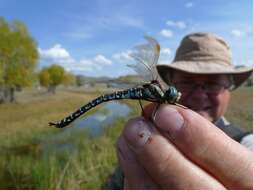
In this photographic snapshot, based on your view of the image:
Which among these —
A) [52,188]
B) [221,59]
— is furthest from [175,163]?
[52,188]

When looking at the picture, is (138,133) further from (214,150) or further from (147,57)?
(147,57)

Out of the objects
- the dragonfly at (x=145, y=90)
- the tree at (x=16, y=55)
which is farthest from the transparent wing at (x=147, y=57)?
the tree at (x=16, y=55)

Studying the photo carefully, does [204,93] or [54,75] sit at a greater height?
[54,75]

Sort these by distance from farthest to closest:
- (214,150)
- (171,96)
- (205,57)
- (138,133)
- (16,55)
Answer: (16,55)
(205,57)
(171,96)
(138,133)
(214,150)

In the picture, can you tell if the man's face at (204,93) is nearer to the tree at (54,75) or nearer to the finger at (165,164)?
the finger at (165,164)

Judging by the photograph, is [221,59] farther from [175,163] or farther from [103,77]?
[175,163]

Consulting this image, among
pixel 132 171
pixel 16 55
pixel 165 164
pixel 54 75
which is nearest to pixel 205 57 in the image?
pixel 132 171

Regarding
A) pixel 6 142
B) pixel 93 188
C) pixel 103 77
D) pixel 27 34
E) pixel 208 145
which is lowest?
pixel 6 142
